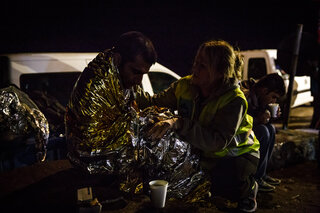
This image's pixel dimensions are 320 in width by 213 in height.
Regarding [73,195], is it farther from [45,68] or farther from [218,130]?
[45,68]

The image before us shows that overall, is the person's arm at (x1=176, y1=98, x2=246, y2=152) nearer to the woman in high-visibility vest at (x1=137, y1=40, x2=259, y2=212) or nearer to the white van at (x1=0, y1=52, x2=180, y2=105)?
the woman in high-visibility vest at (x1=137, y1=40, x2=259, y2=212)

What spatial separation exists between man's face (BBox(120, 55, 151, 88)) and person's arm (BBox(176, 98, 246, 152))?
57cm

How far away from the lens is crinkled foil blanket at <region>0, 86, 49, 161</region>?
273cm

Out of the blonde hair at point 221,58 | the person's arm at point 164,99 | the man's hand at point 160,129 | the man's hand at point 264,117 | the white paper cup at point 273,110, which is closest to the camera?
the man's hand at point 160,129

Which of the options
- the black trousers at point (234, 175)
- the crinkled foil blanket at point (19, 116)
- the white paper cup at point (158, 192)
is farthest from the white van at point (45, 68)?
the black trousers at point (234, 175)

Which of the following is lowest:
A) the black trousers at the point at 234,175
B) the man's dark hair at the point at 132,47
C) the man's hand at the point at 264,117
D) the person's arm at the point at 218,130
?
the black trousers at the point at 234,175

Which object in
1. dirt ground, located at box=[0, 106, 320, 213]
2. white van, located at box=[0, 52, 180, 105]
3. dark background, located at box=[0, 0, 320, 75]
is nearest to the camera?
dirt ground, located at box=[0, 106, 320, 213]

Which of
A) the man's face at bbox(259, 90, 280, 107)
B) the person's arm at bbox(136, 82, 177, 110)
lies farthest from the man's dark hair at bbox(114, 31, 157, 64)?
the man's face at bbox(259, 90, 280, 107)

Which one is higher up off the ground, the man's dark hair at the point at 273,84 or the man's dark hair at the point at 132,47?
the man's dark hair at the point at 132,47

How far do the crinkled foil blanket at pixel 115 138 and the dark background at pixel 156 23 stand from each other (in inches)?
309

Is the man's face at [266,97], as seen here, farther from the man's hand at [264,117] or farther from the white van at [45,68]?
the white van at [45,68]

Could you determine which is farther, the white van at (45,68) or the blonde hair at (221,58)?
the white van at (45,68)

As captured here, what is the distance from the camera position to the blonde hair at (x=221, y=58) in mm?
2459

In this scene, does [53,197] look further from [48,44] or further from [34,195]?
[48,44]
